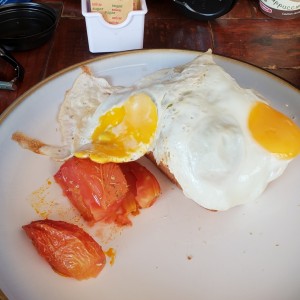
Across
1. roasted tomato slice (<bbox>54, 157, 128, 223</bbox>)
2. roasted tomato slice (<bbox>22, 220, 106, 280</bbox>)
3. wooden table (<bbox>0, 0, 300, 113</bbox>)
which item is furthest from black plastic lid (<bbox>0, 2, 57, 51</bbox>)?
roasted tomato slice (<bbox>22, 220, 106, 280</bbox>)

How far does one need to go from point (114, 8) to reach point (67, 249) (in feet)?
3.54

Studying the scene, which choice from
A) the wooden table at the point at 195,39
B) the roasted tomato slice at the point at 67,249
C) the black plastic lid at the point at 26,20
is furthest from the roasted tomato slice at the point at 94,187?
the black plastic lid at the point at 26,20

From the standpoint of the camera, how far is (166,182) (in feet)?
5.14

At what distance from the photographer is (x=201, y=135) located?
1.36 meters

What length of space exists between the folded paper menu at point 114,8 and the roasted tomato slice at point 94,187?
0.75 metres

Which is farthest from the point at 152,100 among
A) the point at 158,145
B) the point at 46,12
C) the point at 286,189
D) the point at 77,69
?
the point at 46,12

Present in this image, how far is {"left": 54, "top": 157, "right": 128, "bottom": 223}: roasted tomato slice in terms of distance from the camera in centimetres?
141

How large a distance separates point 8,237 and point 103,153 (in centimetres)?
40

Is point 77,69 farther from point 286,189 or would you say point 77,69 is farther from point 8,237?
point 286,189

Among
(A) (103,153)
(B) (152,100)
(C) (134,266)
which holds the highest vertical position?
(B) (152,100)

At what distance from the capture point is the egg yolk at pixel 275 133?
1.37 meters

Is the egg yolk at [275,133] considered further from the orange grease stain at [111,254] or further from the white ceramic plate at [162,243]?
the orange grease stain at [111,254]

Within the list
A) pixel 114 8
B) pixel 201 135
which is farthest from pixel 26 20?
pixel 201 135

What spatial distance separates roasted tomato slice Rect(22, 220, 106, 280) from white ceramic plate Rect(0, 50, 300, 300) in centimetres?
3
